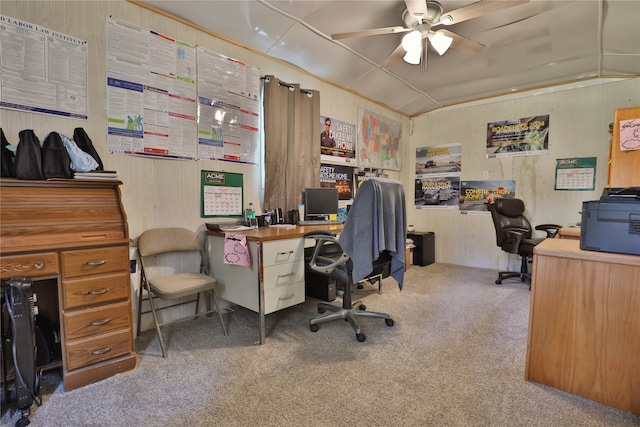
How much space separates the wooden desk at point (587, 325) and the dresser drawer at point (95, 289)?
7.97 ft

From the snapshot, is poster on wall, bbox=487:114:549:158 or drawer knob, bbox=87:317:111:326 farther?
poster on wall, bbox=487:114:549:158

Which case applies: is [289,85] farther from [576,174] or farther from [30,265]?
[576,174]

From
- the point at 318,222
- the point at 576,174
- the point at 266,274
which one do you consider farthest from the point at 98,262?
the point at 576,174

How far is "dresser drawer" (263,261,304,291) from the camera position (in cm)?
214

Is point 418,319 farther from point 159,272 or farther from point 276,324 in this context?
point 159,272

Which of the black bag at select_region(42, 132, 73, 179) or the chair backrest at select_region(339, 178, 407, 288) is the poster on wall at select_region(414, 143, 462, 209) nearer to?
the chair backrest at select_region(339, 178, 407, 288)

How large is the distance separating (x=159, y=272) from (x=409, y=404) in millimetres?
2058

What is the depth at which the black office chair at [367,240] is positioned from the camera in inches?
80.9

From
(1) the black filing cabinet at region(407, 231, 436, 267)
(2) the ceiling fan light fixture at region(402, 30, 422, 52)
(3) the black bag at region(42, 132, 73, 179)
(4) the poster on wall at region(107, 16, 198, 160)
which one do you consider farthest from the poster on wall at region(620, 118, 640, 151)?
(3) the black bag at region(42, 132, 73, 179)

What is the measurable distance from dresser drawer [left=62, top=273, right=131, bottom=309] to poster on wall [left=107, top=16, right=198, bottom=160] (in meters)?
0.98

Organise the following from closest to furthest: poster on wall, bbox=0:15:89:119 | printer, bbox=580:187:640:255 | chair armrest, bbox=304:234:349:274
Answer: printer, bbox=580:187:640:255
poster on wall, bbox=0:15:89:119
chair armrest, bbox=304:234:349:274

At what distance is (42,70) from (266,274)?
195 centimetres

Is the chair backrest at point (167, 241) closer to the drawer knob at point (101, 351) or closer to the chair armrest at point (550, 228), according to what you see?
the drawer knob at point (101, 351)

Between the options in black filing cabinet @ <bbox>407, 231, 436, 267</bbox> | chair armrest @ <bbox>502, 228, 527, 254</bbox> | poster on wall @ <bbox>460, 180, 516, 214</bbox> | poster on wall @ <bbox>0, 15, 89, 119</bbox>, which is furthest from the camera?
black filing cabinet @ <bbox>407, 231, 436, 267</bbox>
